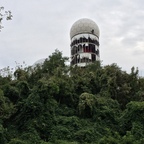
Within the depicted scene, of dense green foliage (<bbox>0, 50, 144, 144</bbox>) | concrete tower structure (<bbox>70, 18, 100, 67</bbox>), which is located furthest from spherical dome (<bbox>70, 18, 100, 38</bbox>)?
dense green foliage (<bbox>0, 50, 144, 144</bbox>)

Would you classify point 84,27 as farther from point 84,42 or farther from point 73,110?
point 73,110

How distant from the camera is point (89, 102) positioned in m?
15.7

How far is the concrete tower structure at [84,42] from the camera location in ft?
97.8

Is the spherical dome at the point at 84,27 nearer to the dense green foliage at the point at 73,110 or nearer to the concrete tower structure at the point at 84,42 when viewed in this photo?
the concrete tower structure at the point at 84,42

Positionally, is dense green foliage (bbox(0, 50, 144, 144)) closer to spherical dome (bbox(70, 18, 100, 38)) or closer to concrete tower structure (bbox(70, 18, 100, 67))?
concrete tower structure (bbox(70, 18, 100, 67))

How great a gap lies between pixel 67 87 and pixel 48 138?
3704mm

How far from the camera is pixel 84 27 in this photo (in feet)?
98.2

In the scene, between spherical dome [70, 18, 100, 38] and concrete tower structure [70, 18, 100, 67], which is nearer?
concrete tower structure [70, 18, 100, 67]

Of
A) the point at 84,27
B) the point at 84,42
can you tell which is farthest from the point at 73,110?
the point at 84,27

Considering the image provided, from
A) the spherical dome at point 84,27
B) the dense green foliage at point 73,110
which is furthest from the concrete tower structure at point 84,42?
the dense green foliage at point 73,110

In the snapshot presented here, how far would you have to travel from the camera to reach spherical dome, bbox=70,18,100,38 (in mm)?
29969

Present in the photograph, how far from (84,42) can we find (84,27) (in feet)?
4.82

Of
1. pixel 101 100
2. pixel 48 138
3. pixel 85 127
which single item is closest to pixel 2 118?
pixel 48 138

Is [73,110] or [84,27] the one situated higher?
[84,27]
